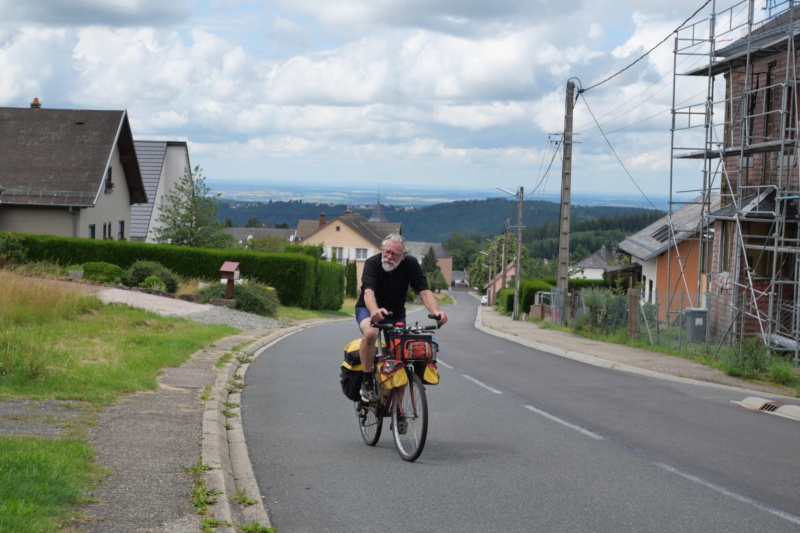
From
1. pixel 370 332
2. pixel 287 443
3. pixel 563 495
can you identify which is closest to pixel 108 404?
pixel 287 443

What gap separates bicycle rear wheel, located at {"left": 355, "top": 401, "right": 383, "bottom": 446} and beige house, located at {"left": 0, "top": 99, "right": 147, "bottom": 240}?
30413 millimetres

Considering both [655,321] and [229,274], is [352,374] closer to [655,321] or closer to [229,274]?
[655,321]

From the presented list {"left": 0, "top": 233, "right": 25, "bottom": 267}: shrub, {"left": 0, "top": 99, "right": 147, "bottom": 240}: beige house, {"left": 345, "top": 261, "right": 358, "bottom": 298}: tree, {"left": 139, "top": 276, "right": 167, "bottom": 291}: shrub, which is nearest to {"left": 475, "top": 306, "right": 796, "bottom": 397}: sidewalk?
{"left": 139, "top": 276, "right": 167, "bottom": 291}: shrub

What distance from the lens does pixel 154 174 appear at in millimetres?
53719

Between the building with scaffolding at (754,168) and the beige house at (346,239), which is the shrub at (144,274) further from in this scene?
the beige house at (346,239)

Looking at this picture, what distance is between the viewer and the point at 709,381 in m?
14.7

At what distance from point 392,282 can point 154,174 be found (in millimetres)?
48293

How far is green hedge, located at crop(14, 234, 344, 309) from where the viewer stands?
3319 centimetres

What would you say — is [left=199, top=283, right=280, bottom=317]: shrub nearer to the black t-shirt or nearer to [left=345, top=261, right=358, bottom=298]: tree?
the black t-shirt

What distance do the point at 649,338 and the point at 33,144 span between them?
2897 centimetres

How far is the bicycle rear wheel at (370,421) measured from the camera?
26.8 ft

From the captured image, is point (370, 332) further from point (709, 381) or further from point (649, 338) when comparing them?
point (649, 338)

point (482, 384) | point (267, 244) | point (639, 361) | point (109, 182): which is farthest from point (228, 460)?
point (267, 244)

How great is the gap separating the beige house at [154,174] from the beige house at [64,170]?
817 centimetres
